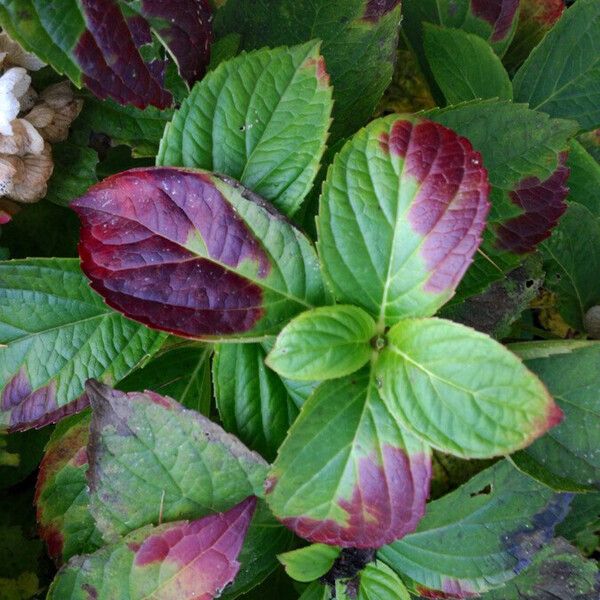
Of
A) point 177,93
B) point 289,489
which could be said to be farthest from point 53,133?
point 289,489

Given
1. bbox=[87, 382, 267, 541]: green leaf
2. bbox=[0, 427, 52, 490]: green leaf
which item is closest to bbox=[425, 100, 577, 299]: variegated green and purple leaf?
bbox=[87, 382, 267, 541]: green leaf

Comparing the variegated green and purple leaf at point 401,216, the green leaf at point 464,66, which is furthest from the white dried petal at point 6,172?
the green leaf at point 464,66

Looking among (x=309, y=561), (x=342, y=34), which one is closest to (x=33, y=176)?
(x=342, y=34)

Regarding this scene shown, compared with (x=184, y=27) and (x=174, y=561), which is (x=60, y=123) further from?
(x=174, y=561)

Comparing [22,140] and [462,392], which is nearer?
[462,392]

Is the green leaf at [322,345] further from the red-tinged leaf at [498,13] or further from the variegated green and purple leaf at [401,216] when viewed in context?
the red-tinged leaf at [498,13]

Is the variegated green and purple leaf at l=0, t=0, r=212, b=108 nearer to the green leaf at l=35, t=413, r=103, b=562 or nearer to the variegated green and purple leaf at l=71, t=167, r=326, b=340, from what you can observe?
the variegated green and purple leaf at l=71, t=167, r=326, b=340
